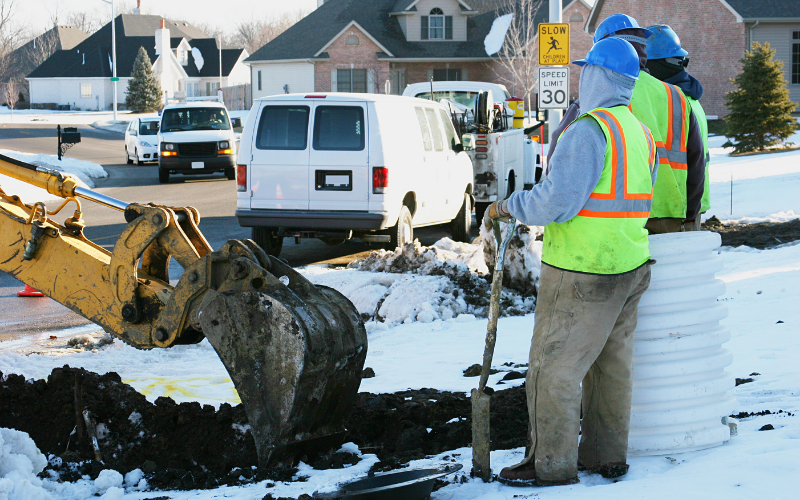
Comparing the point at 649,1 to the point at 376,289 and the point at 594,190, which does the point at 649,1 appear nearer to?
the point at 376,289

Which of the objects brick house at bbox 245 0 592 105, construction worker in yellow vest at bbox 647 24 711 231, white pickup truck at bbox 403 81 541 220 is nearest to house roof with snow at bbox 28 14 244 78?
brick house at bbox 245 0 592 105

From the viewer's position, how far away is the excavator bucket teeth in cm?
431

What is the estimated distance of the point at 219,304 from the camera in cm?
433

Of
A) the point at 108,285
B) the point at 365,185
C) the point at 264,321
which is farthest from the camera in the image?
the point at 365,185

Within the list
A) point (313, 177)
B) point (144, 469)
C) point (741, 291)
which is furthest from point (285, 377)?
point (313, 177)

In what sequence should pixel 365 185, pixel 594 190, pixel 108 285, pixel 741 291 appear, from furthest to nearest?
pixel 365 185
pixel 741 291
pixel 108 285
pixel 594 190

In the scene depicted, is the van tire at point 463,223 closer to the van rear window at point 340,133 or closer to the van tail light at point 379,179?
the van tail light at point 379,179

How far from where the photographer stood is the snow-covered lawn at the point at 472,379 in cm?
396

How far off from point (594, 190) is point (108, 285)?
2509 mm

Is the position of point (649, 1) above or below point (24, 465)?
above

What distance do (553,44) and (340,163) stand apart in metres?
5.79

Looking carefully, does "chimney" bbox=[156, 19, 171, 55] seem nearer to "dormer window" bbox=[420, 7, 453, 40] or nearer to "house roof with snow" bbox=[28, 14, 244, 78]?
"house roof with snow" bbox=[28, 14, 244, 78]

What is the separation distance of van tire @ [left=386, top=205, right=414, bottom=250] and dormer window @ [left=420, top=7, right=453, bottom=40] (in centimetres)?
3891

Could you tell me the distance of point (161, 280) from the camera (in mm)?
4828
